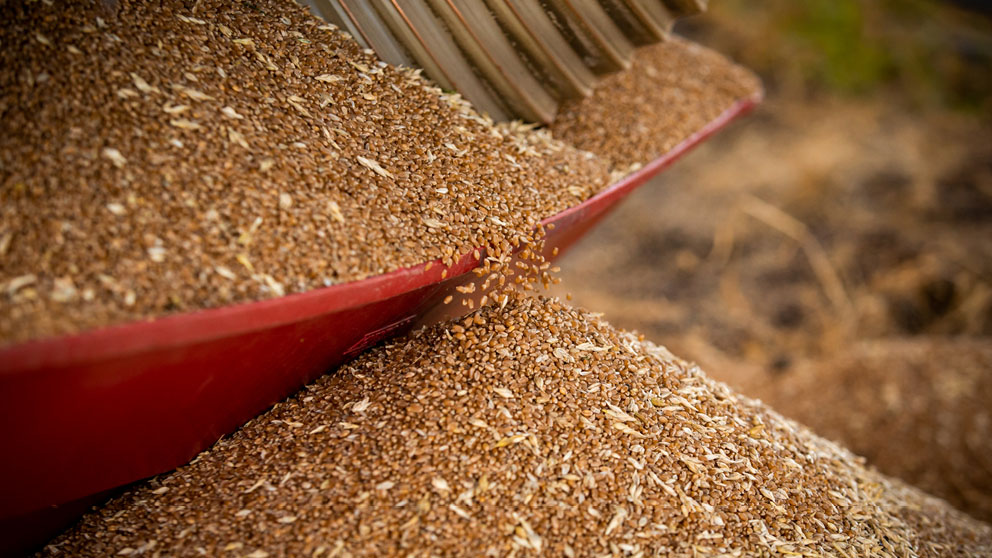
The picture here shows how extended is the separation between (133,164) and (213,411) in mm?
405

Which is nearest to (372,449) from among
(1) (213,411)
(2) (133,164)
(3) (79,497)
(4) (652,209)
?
(1) (213,411)

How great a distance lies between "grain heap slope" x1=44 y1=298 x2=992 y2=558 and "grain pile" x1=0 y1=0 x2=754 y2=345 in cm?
25

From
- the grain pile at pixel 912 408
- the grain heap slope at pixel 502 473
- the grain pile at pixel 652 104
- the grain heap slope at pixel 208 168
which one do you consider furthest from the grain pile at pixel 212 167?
the grain pile at pixel 912 408

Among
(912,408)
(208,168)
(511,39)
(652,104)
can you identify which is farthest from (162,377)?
(912,408)

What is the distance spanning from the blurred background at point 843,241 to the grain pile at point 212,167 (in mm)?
1588

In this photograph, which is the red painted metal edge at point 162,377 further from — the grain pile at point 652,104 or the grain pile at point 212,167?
the grain pile at point 652,104

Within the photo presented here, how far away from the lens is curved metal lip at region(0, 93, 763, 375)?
82 centimetres

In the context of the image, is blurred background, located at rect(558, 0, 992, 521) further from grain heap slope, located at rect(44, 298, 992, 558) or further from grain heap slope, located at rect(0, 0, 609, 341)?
grain heap slope, located at rect(0, 0, 609, 341)

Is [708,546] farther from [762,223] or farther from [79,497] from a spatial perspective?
[762,223]

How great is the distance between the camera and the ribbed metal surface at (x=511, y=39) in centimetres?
142

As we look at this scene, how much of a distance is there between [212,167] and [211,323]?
263 mm

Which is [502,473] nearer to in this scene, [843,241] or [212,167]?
[212,167]

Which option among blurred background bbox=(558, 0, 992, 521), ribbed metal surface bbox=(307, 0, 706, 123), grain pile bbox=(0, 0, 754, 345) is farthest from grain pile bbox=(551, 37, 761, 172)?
blurred background bbox=(558, 0, 992, 521)

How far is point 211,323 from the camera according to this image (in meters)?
0.91
